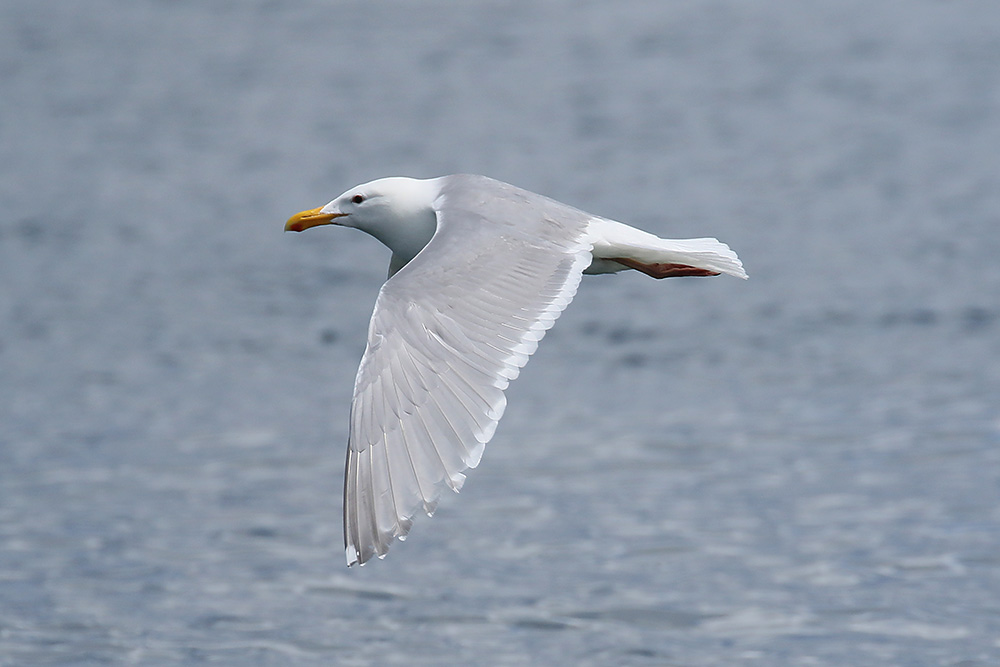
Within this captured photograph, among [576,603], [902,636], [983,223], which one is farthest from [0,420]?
[983,223]

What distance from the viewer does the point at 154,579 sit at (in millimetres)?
10836

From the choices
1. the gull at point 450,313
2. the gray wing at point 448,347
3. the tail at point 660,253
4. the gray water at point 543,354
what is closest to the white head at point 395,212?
the gull at point 450,313

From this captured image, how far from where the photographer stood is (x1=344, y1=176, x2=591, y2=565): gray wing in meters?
5.63

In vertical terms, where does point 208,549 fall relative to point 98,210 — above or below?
below

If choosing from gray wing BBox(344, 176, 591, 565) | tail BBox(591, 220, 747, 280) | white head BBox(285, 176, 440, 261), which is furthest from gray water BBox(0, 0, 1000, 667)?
gray wing BBox(344, 176, 591, 565)

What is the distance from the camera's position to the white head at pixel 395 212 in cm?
736

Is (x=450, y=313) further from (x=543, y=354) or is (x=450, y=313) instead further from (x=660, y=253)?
(x=543, y=354)

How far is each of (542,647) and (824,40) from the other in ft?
56.1

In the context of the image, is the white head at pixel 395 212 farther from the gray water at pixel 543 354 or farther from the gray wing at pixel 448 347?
the gray water at pixel 543 354

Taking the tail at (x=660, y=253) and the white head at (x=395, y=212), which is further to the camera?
the white head at (x=395, y=212)

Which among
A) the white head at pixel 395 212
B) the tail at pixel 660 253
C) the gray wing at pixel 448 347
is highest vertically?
the white head at pixel 395 212

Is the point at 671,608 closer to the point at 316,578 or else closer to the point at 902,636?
the point at 902,636

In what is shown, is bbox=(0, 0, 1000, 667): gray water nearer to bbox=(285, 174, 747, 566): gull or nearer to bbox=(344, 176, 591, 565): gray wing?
bbox=(285, 174, 747, 566): gull

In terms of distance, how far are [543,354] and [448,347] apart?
859 centimetres
